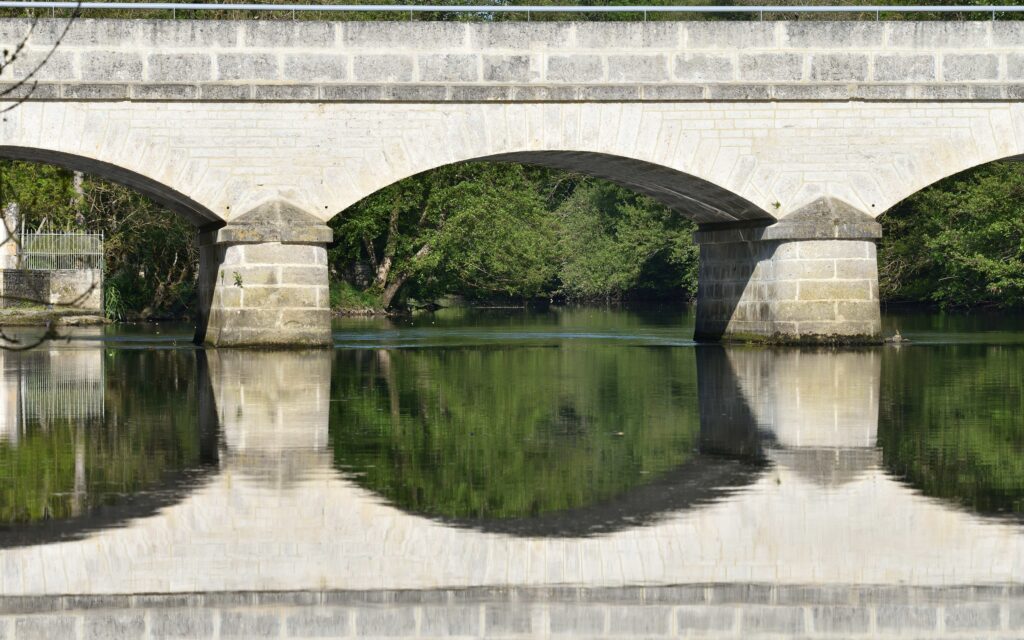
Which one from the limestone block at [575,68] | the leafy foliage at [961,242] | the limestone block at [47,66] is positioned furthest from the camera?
the leafy foliage at [961,242]

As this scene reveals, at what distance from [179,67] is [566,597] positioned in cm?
1727

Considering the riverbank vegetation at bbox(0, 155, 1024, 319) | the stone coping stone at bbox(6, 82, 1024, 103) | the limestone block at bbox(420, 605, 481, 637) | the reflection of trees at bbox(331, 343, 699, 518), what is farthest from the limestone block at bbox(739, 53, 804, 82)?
the limestone block at bbox(420, 605, 481, 637)

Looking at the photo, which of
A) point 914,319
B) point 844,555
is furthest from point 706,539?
point 914,319

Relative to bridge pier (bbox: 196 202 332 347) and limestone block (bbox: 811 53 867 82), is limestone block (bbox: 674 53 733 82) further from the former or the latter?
bridge pier (bbox: 196 202 332 347)

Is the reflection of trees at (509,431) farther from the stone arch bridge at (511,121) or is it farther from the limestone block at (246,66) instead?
the limestone block at (246,66)

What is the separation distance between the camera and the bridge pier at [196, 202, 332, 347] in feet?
76.2

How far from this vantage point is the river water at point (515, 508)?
6.89 metres

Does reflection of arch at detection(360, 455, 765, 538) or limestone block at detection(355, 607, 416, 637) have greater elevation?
reflection of arch at detection(360, 455, 765, 538)

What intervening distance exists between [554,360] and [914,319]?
20980 mm

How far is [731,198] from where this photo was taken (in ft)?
81.3

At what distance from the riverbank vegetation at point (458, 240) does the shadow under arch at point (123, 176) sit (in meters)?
8.36

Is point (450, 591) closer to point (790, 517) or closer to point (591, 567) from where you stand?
point (591, 567)

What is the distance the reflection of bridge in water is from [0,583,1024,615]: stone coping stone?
13 millimetres

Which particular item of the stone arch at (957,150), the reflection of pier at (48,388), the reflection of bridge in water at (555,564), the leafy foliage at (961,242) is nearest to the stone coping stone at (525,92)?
the stone arch at (957,150)
